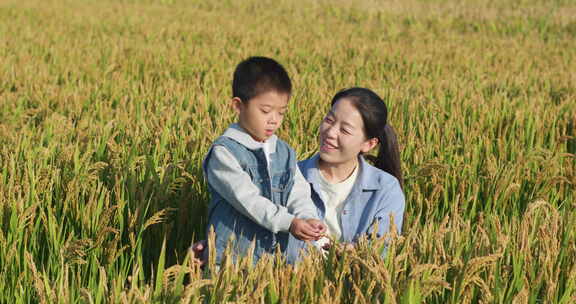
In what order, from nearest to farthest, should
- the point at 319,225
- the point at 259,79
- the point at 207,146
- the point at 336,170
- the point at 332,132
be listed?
the point at 319,225 → the point at 259,79 → the point at 332,132 → the point at 336,170 → the point at 207,146

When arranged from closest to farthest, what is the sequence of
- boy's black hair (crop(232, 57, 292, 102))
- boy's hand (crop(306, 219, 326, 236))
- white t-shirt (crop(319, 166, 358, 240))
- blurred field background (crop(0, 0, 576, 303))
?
blurred field background (crop(0, 0, 576, 303))
boy's hand (crop(306, 219, 326, 236))
boy's black hair (crop(232, 57, 292, 102))
white t-shirt (crop(319, 166, 358, 240))

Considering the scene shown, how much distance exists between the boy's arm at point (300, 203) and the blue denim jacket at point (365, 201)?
0.20 meters

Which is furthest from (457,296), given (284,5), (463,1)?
(463,1)

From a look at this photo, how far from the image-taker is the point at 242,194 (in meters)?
2.03

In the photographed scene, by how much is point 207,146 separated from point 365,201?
3.16 feet

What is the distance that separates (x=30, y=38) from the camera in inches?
297

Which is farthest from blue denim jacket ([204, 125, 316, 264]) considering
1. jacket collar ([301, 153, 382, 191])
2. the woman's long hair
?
the woman's long hair

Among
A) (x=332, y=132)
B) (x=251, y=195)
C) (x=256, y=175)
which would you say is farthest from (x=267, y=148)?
(x=332, y=132)

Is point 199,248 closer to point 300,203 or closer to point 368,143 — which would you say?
point 300,203

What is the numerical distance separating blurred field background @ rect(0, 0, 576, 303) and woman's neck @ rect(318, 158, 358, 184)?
12.5 inches

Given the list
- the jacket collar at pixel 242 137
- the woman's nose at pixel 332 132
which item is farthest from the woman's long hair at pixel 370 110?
the jacket collar at pixel 242 137

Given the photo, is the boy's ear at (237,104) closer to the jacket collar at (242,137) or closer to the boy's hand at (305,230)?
the jacket collar at (242,137)

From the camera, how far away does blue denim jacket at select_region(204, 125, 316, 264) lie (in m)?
2.03

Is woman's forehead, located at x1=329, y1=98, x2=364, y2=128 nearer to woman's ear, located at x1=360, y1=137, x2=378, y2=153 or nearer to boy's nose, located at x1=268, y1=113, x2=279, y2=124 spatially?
woman's ear, located at x1=360, y1=137, x2=378, y2=153
